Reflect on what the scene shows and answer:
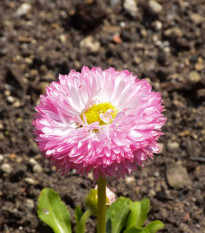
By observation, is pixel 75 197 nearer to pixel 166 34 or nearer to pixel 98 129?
pixel 98 129

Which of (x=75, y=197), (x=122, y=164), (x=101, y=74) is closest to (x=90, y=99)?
(x=101, y=74)

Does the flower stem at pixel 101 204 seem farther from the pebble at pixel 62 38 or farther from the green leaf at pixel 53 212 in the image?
the pebble at pixel 62 38

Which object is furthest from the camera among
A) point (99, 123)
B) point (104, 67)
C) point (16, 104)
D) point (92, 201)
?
point (104, 67)

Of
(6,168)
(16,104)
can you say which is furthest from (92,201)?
(16,104)

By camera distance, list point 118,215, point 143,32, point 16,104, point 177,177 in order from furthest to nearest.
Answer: point 143,32 → point 16,104 → point 177,177 → point 118,215

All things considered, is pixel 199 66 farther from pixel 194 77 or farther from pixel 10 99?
pixel 10 99

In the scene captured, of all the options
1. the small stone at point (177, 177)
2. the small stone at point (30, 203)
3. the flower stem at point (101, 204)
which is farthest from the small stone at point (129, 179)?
the flower stem at point (101, 204)

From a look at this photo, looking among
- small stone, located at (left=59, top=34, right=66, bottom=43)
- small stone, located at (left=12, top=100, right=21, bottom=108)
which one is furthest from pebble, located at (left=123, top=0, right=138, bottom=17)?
small stone, located at (left=12, top=100, right=21, bottom=108)
